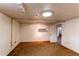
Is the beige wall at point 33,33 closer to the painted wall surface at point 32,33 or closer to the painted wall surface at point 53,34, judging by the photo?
the painted wall surface at point 32,33

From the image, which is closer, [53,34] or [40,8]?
[40,8]

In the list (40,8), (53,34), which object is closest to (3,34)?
(40,8)

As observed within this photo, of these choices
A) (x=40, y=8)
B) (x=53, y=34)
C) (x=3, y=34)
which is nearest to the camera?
(x=40, y=8)

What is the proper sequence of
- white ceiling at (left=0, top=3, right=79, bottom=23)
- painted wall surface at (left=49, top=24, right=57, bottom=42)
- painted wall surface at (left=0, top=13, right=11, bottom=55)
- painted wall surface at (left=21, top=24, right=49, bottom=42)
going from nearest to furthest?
white ceiling at (left=0, top=3, right=79, bottom=23), painted wall surface at (left=0, top=13, right=11, bottom=55), painted wall surface at (left=49, top=24, right=57, bottom=42), painted wall surface at (left=21, top=24, right=49, bottom=42)

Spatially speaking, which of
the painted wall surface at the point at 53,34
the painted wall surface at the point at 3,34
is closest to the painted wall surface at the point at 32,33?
the painted wall surface at the point at 53,34

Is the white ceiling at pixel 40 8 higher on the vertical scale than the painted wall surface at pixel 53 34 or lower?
higher

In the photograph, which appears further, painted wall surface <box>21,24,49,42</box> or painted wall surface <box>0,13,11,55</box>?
painted wall surface <box>21,24,49,42</box>

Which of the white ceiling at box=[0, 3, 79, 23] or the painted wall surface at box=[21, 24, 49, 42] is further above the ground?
the white ceiling at box=[0, 3, 79, 23]

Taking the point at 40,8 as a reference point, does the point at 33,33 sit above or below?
below

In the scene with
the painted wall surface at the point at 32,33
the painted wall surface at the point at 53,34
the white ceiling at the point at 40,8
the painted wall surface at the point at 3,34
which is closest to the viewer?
the white ceiling at the point at 40,8

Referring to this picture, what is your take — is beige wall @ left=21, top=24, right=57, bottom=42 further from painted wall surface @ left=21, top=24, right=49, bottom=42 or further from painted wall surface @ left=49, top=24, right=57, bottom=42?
painted wall surface @ left=49, top=24, right=57, bottom=42

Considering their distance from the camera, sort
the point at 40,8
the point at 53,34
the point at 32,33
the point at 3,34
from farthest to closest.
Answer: the point at 32,33
the point at 53,34
the point at 3,34
the point at 40,8

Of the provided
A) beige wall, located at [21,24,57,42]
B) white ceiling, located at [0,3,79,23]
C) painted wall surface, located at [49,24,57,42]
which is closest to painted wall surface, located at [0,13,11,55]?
white ceiling, located at [0,3,79,23]

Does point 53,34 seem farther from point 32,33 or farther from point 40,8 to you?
point 40,8
